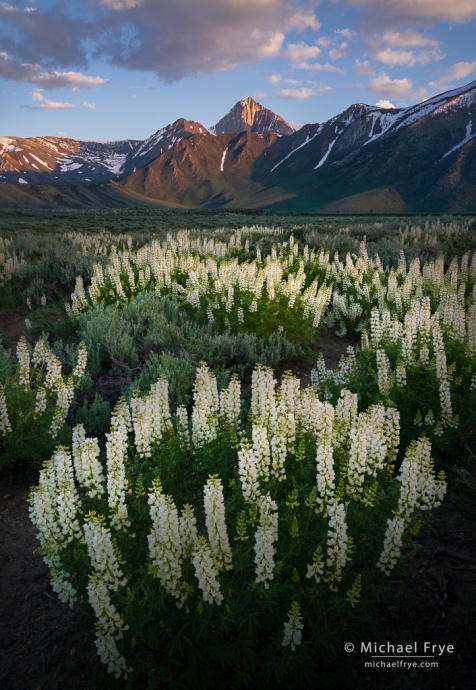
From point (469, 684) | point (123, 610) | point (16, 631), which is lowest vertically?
point (16, 631)

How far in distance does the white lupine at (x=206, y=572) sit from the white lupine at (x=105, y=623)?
452 millimetres

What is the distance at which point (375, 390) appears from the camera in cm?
487

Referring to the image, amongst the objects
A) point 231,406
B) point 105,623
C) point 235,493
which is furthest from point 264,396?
point 105,623

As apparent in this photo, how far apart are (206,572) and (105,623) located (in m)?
0.58

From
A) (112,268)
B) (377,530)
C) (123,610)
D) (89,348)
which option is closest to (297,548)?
(377,530)

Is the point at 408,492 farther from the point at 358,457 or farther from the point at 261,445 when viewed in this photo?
the point at 261,445

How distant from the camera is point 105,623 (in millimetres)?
2150

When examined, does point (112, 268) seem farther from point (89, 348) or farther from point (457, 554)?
point (457, 554)

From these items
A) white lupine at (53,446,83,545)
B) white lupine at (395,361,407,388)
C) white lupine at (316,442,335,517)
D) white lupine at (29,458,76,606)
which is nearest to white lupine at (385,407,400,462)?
white lupine at (316,442,335,517)

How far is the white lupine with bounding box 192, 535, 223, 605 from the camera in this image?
6.76 ft

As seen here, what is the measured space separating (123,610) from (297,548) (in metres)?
1.00

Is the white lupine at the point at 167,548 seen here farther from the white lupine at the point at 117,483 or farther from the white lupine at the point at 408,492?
the white lupine at the point at 408,492

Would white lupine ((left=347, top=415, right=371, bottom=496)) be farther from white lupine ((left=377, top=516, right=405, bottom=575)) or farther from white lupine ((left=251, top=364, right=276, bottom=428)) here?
white lupine ((left=251, top=364, right=276, bottom=428))

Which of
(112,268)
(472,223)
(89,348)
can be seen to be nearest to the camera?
(89,348)
